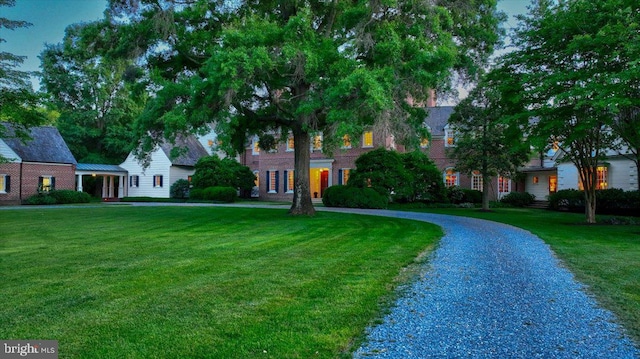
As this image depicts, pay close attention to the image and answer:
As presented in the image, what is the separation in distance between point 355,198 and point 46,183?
23.9 m

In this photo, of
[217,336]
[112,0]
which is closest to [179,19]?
[112,0]

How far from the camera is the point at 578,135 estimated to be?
1294cm

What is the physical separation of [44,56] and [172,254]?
4295 cm

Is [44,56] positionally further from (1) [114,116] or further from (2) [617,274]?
(2) [617,274]

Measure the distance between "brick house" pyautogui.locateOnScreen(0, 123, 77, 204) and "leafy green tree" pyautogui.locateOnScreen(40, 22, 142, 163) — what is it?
21.8 ft

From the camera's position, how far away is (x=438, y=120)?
3341 centimetres

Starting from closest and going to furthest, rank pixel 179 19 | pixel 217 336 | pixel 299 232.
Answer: pixel 217 336
pixel 299 232
pixel 179 19

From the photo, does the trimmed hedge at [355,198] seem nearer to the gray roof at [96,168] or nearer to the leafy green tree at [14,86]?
the leafy green tree at [14,86]

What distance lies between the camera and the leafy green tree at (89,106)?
41.8 m

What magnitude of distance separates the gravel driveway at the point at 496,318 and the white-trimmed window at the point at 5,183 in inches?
1289

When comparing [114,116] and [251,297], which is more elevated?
[114,116]

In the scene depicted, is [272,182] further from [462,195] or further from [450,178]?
[462,195]

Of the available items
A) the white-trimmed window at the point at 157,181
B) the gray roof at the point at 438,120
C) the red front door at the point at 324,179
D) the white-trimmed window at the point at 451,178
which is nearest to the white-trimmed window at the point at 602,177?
the white-trimmed window at the point at 451,178

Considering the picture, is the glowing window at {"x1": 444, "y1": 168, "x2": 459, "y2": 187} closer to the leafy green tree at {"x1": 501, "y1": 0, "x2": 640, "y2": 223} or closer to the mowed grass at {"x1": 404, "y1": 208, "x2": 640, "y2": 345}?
the leafy green tree at {"x1": 501, "y1": 0, "x2": 640, "y2": 223}
